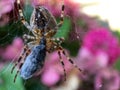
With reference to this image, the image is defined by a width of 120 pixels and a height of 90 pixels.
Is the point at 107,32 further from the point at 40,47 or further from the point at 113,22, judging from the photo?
the point at 40,47

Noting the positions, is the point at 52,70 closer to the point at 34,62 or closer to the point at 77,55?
the point at 77,55

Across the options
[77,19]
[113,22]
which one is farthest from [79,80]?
[113,22]

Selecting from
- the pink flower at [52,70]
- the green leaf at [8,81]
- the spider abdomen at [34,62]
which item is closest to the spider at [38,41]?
the spider abdomen at [34,62]

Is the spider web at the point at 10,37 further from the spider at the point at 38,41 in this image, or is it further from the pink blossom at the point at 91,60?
the pink blossom at the point at 91,60

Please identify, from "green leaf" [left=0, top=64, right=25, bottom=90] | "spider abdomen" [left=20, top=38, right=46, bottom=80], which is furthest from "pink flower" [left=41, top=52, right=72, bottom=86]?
"spider abdomen" [left=20, top=38, right=46, bottom=80]

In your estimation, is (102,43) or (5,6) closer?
(5,6)

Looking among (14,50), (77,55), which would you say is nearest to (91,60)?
(77,55)
